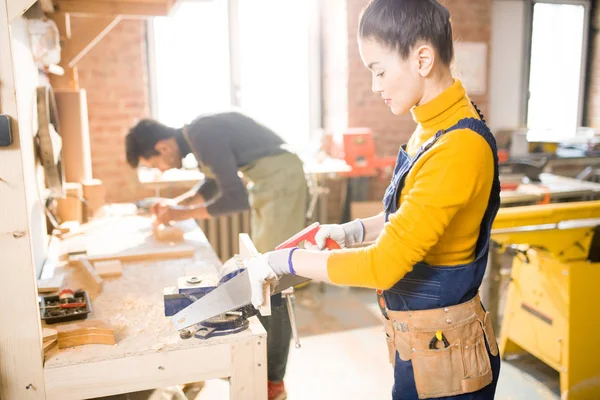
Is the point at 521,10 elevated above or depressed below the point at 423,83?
above

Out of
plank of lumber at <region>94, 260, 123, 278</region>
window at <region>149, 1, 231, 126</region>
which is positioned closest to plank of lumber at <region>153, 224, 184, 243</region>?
plank of lumber at <region>94, 260, 123, 278</region>

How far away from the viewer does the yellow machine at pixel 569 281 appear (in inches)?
94.4

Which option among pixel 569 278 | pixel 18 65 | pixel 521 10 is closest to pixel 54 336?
pixel 18 65

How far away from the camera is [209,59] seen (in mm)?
4418

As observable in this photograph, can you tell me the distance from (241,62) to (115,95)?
1.05 metres

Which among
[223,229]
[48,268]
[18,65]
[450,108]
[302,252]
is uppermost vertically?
[18,65]

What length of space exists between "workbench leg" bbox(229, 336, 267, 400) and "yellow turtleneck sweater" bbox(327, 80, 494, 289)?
0.39 metres

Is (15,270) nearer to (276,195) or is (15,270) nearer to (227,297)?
(227,297)

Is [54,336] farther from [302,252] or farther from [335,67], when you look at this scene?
[335,67]

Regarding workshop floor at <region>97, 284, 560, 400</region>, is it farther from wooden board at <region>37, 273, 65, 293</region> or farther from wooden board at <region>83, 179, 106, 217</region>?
wooden board at <region>83, 179, 106, 217</region>

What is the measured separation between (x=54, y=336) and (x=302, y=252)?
0.67m

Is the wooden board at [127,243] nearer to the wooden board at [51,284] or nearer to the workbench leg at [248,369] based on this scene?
the wooden board at [51,284]

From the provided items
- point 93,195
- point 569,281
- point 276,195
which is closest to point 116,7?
point 93,195

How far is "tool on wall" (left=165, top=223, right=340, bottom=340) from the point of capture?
126 cm
